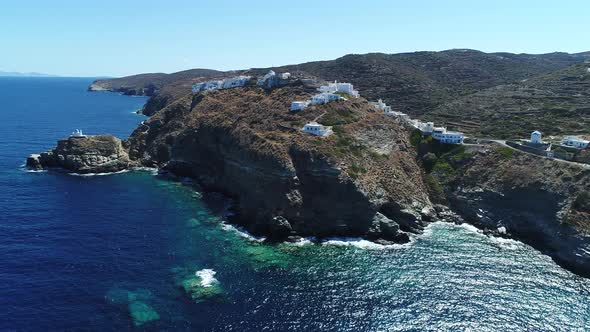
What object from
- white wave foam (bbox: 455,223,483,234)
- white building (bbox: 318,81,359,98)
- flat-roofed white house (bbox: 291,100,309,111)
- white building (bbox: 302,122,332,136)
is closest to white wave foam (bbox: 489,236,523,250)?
white wave foam (bbox: 455,223,483,234)

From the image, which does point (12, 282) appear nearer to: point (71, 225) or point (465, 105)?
point (71, 225)

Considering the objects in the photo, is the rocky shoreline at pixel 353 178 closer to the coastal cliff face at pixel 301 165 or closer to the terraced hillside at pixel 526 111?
the coastal cliff face at pixel 301 165

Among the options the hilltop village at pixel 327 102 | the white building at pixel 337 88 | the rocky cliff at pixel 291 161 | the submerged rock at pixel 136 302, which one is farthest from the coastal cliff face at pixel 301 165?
the submerged rock at pixel 136 302

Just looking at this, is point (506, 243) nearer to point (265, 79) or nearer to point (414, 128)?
point (414, 128)

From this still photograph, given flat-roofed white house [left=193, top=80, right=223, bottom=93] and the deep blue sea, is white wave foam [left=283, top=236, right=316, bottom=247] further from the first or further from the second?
flat-roofed white house [left=193, top=80, right=223, bottom=93]

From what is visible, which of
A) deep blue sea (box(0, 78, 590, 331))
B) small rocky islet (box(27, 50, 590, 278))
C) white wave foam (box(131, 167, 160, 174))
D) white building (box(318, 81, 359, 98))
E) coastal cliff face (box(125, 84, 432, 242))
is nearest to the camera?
deep blue sea (box(0, 78, 590, 331))

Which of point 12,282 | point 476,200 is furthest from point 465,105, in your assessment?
point 12,282
